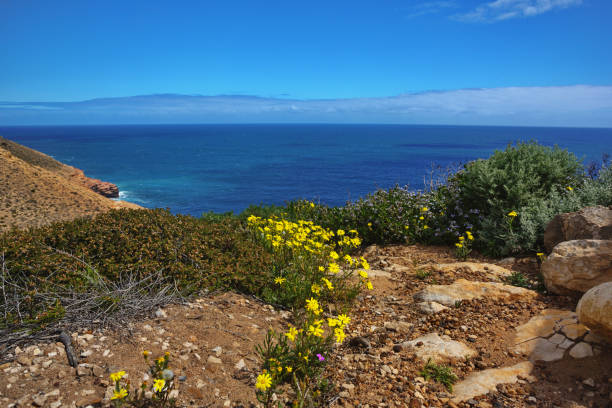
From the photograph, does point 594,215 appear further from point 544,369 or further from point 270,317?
point 270,317

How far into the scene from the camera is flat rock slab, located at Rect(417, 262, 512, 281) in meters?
5.93

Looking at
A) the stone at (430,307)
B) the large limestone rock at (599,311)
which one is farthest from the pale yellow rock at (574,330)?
the stone at (430,307)

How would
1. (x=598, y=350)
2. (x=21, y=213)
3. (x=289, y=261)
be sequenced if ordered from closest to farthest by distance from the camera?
(x=598, y=350), (x=289, y=261), (x=21, y=213)

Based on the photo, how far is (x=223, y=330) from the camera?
3959mm

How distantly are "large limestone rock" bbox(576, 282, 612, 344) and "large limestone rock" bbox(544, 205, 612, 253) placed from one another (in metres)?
2.83

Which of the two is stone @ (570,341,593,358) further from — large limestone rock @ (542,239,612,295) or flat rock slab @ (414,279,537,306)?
large limestone rock @ (542,239,612,295)

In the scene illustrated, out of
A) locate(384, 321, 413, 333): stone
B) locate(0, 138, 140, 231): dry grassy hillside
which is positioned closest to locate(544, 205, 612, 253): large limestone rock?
locate(384, 321, 413, 333): stone

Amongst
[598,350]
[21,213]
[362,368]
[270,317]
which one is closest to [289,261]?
[270,317]

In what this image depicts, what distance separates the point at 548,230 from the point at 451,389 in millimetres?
Result: 4523

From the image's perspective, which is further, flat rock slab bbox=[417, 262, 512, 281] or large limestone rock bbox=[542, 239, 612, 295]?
flat rock slab bbox=[417, 262, 512, 281]

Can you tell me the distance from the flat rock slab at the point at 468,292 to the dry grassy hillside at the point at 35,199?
957 centimetres

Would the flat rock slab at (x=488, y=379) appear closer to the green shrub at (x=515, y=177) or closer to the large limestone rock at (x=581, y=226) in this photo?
the large limestone rock at (x=581, y=226)

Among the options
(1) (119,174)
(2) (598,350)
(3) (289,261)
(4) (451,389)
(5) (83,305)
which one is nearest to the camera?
(4) (451,389)

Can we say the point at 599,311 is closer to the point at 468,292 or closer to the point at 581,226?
the point at 468,292
